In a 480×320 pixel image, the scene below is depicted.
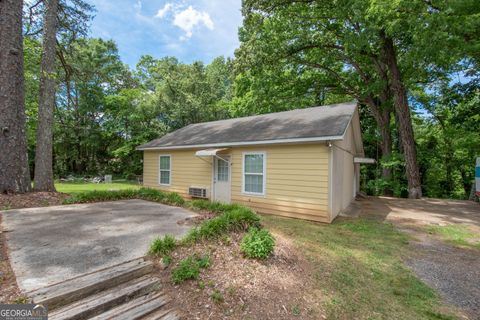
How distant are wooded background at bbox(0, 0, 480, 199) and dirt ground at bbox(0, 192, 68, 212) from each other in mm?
431

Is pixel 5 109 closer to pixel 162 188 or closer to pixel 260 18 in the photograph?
pixel 162 188

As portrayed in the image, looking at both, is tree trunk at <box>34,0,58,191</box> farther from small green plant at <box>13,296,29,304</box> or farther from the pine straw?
small green plant at <box>13,296,29,304</box>

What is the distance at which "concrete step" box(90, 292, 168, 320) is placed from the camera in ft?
7.19

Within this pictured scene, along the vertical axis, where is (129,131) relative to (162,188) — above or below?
above

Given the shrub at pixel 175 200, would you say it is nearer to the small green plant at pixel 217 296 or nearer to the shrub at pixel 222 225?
the shrub at pixel 222 225

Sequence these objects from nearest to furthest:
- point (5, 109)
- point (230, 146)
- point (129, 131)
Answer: point (5, 109) → point (230, 146) → point (129, 131)

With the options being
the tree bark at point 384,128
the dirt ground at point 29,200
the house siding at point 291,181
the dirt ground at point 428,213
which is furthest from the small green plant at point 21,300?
the tree bark at point 384,128

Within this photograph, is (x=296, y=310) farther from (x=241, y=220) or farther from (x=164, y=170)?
(x=164, y=170)

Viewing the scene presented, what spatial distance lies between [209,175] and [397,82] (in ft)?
32.3

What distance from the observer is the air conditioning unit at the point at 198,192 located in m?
9.41

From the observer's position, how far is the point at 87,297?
232cm

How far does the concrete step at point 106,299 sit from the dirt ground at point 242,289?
204 mm

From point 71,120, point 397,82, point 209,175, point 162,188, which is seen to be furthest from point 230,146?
point 71,120

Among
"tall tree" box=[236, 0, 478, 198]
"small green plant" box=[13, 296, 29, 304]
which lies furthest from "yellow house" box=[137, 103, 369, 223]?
"small green plant" box=[13, 296, 29, 304]
